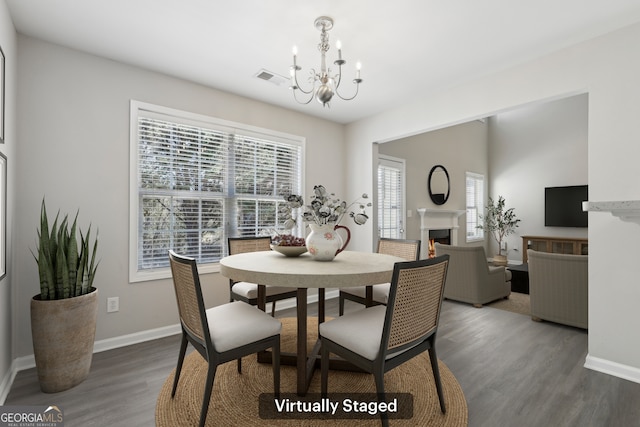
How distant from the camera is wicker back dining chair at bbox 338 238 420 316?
2496mm

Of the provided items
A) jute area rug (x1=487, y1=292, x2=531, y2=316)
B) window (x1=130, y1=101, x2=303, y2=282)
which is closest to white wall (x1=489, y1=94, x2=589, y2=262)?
jute area rug (x1=487, y1=292, x2=531, y2=316)

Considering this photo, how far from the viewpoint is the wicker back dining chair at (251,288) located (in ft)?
8.23

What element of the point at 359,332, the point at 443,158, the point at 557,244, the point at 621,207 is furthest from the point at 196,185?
the point at 557,244

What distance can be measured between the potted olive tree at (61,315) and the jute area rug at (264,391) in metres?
0.62

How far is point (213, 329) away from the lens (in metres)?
1.69

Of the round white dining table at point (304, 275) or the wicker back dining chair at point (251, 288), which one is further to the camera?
the wicker back dining chair at point (251, 288)

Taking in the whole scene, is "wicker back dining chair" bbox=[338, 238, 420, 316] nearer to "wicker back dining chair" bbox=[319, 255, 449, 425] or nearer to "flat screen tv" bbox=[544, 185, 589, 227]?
"wicker back dining chair" bbox=[319, 255, 449, 425]

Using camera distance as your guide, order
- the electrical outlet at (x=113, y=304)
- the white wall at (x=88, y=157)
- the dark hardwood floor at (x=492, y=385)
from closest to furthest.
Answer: the dark hardwood floor at (x=492, y=385), the white wall at (x=88, y=157), the electrical outlet at (x=113, y=304)

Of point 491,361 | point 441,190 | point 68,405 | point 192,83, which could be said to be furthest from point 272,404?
point 441,190

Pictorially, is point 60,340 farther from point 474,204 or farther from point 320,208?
point 474,204

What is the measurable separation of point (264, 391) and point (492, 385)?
4.87 ft

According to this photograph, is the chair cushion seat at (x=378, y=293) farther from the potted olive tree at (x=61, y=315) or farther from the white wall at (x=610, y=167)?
the potted olive tree at (x=61, y=315)

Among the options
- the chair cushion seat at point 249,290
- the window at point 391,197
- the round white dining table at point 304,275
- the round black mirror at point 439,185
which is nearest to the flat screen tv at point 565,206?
the round black mirror at point 439,185

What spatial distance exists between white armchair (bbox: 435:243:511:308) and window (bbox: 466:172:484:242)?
297 cm
